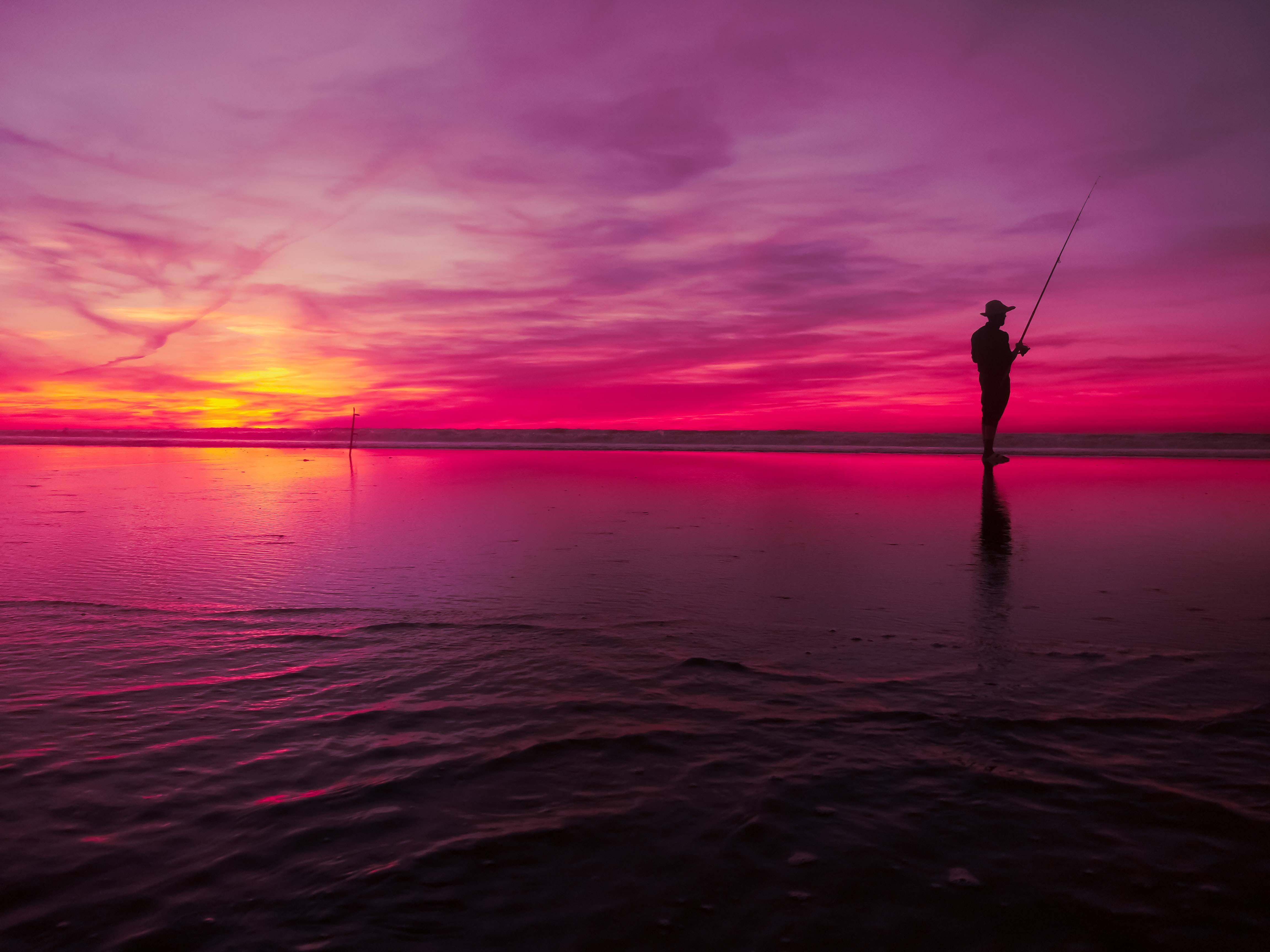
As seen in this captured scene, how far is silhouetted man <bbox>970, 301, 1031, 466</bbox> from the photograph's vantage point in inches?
607

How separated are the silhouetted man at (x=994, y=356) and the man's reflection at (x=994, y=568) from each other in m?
4.84

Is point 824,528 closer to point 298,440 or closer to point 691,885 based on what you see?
point 691,885

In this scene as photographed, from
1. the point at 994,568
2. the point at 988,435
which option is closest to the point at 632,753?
the point at 994,568

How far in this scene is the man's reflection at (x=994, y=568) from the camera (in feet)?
15.2

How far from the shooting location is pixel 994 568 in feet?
20.7

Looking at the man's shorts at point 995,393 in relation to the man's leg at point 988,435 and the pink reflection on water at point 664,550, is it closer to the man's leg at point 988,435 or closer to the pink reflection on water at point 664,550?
the man's leg at point 988,435

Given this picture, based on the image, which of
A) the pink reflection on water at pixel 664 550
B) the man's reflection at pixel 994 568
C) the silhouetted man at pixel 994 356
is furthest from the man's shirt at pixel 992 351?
the man's reflection at pixel 994 568

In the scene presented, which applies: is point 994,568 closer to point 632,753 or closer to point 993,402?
point 632,753

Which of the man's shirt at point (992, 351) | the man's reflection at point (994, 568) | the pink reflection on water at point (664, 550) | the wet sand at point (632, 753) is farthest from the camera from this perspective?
the man's shirt at point (992, 351)

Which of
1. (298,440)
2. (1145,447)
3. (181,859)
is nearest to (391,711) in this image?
(181,859)

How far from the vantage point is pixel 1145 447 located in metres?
33.1

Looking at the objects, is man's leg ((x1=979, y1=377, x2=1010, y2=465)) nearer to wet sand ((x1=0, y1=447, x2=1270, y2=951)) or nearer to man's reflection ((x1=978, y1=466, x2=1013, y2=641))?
man's reflection ((x1=978, y1=466, x2=1013, y2=641))

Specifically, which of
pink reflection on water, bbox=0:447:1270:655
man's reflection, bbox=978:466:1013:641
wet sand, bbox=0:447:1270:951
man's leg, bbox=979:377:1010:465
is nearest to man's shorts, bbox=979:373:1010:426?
man's leg, bbox=979:377:1010:465

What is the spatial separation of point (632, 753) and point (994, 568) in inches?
178
